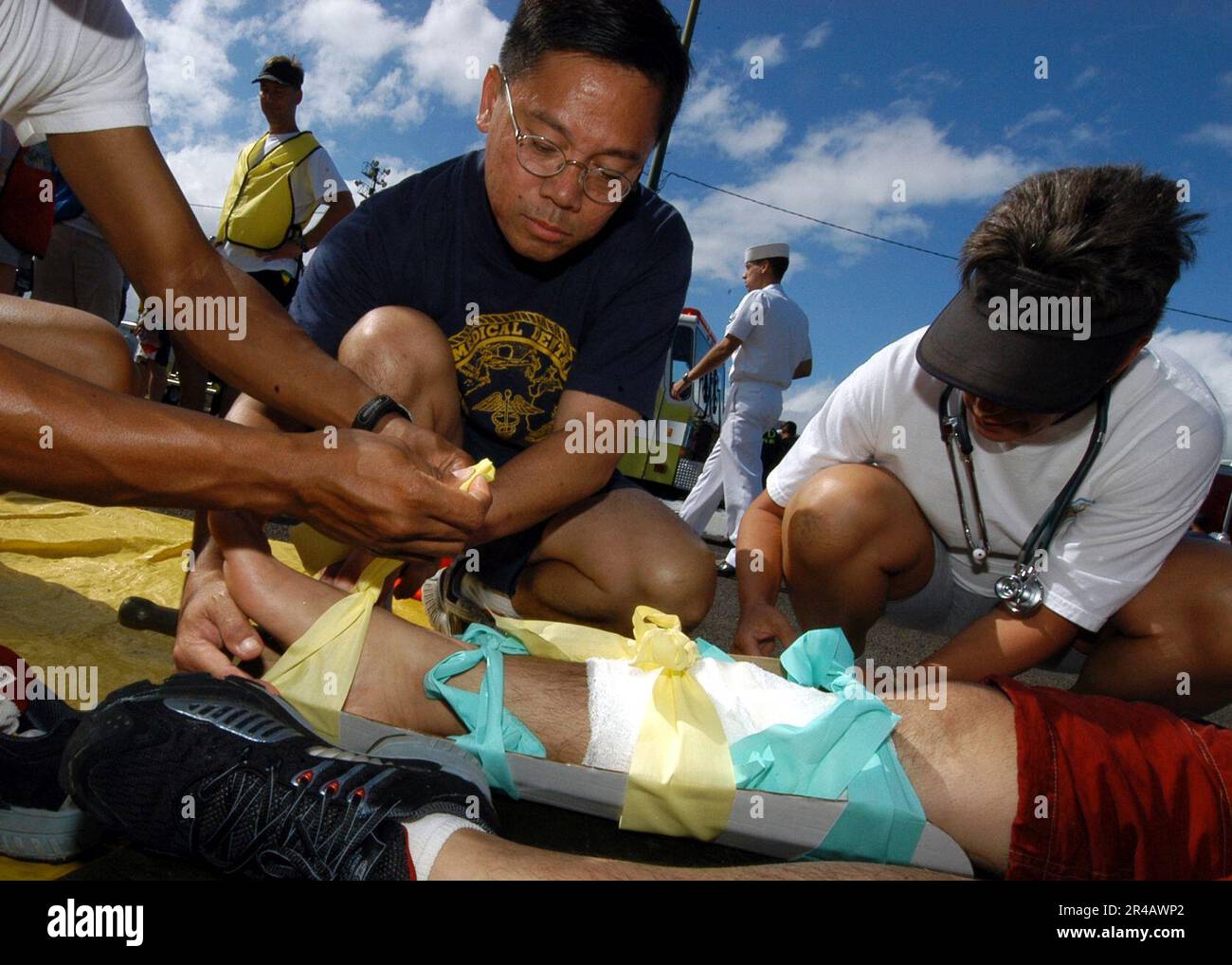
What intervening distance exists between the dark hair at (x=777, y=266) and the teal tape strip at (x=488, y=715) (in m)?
Answer: 4.28

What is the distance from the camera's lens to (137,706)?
1.07 meters

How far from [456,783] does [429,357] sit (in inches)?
36.6

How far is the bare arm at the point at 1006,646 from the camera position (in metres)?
1.74

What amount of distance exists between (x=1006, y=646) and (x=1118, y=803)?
581mm

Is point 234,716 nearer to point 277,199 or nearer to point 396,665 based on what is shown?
point 396,665

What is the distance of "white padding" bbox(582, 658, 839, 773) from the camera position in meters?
1.27

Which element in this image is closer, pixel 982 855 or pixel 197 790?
pixel 197 790

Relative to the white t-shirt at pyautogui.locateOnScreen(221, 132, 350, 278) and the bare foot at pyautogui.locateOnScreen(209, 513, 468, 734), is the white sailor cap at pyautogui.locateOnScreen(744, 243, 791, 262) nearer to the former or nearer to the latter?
the white t-shirt at pyautogui.locateOnScreen(221, 132, 350, 278)

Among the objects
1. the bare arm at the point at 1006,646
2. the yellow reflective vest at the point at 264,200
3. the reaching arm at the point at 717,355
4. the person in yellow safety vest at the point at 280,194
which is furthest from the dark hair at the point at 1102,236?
the reaching arm at the point at 717,355

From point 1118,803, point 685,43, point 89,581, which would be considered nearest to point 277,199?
point 89,581

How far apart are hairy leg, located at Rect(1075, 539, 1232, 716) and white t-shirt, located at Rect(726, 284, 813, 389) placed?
3.28 m

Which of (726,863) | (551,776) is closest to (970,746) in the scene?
(726,863)

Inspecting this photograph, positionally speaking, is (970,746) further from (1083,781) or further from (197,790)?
(197,790)

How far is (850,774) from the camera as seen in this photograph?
1.22 metres
